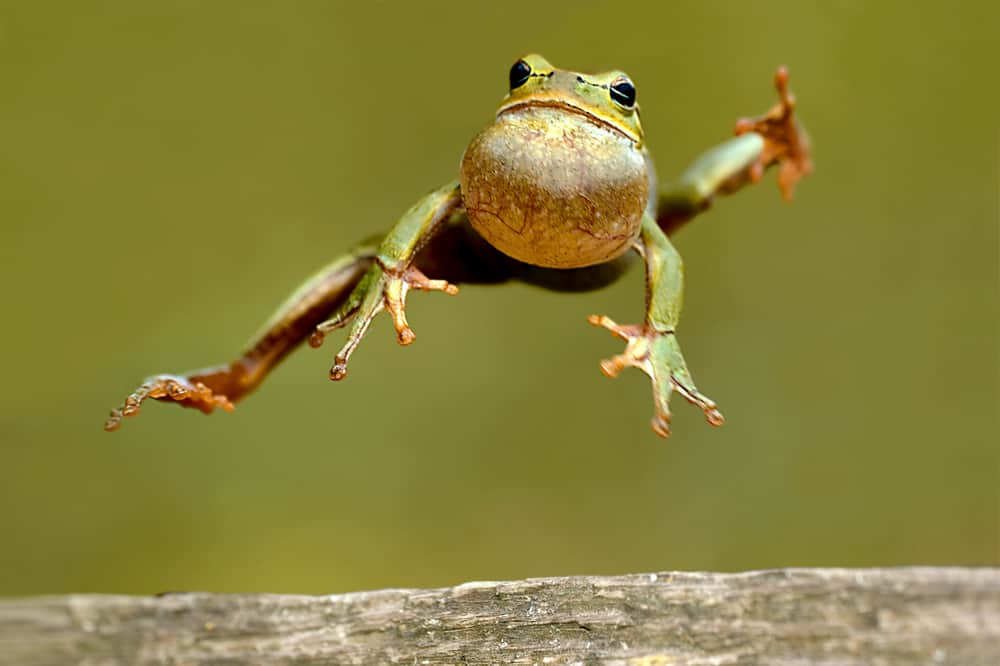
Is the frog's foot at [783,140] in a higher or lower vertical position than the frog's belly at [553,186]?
higher

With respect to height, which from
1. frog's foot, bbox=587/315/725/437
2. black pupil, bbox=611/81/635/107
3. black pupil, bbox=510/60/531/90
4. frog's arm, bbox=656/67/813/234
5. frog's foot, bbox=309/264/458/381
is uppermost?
frog's arm, bbox=656/67/813/234

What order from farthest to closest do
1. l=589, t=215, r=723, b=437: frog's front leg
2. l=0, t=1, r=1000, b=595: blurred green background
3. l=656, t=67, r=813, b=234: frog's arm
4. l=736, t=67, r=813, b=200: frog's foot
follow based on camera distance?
l=0, t=1, r=1000, b=595: blurred green background
l=736, t=67, r=813, b=200: frog's foot
l=656, t=67, r=813, b=234: frog's arm
l=589, t=215, r=723, b=437: frog's front leg

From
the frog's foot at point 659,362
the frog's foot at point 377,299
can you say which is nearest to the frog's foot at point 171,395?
the frog's foot at point 377,299

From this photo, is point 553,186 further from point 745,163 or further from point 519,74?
point 745,163

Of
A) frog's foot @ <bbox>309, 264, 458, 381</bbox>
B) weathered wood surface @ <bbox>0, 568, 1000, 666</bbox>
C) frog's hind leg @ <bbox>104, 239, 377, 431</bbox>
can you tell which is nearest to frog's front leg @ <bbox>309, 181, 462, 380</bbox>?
frog's foot @ <bbox>309, 264, 458, 381</bbox>

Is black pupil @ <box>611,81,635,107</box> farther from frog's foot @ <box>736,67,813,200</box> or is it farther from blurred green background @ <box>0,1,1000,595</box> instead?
blurred green background @ <box>0,1,1000,595</box>

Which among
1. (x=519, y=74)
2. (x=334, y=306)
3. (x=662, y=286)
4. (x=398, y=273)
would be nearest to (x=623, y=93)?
(x=519, y=74)

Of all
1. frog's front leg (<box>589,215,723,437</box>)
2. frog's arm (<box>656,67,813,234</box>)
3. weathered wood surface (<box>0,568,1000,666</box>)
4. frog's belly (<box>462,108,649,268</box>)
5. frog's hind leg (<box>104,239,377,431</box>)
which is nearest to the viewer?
weathered wood surface (<box>0,568,1000,666</box>)

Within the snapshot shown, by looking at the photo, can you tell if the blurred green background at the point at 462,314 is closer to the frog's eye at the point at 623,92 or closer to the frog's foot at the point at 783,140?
the frog's foot at the point at 783,140
